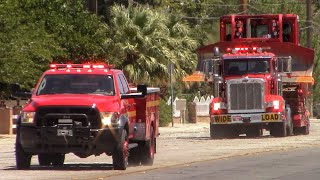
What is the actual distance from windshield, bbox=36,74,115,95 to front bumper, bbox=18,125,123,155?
133 centimetres

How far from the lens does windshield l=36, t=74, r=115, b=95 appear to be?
22.1 m

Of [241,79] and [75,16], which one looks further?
[75,16]

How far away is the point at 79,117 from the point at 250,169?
377cm

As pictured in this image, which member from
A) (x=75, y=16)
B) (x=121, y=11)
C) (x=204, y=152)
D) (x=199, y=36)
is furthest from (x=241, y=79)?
(x=199, y=36)

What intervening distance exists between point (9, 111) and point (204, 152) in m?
13.0

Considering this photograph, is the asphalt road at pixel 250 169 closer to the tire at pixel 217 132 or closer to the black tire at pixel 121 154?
the black tire at pixel 121 154

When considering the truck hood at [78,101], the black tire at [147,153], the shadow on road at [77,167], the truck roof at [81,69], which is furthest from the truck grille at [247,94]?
the truck hood at [78,101]

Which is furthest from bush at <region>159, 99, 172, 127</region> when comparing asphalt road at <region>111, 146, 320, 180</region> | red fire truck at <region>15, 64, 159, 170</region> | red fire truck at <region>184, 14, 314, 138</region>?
red fire truck at <region>15, 64, 159, 170</region>

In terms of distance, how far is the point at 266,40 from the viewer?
128 ft

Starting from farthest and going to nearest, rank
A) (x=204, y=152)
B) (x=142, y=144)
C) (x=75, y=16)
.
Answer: (x=75, y=16), (x=204, y=152), (x=142, y=144)

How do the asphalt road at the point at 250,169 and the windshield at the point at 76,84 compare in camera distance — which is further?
the windshield at the point at 76,84

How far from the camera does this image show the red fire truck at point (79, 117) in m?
20.9

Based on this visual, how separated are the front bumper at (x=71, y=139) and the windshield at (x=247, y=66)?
16.8 metres

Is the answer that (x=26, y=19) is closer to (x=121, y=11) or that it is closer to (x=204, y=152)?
(x=121, y=11)
